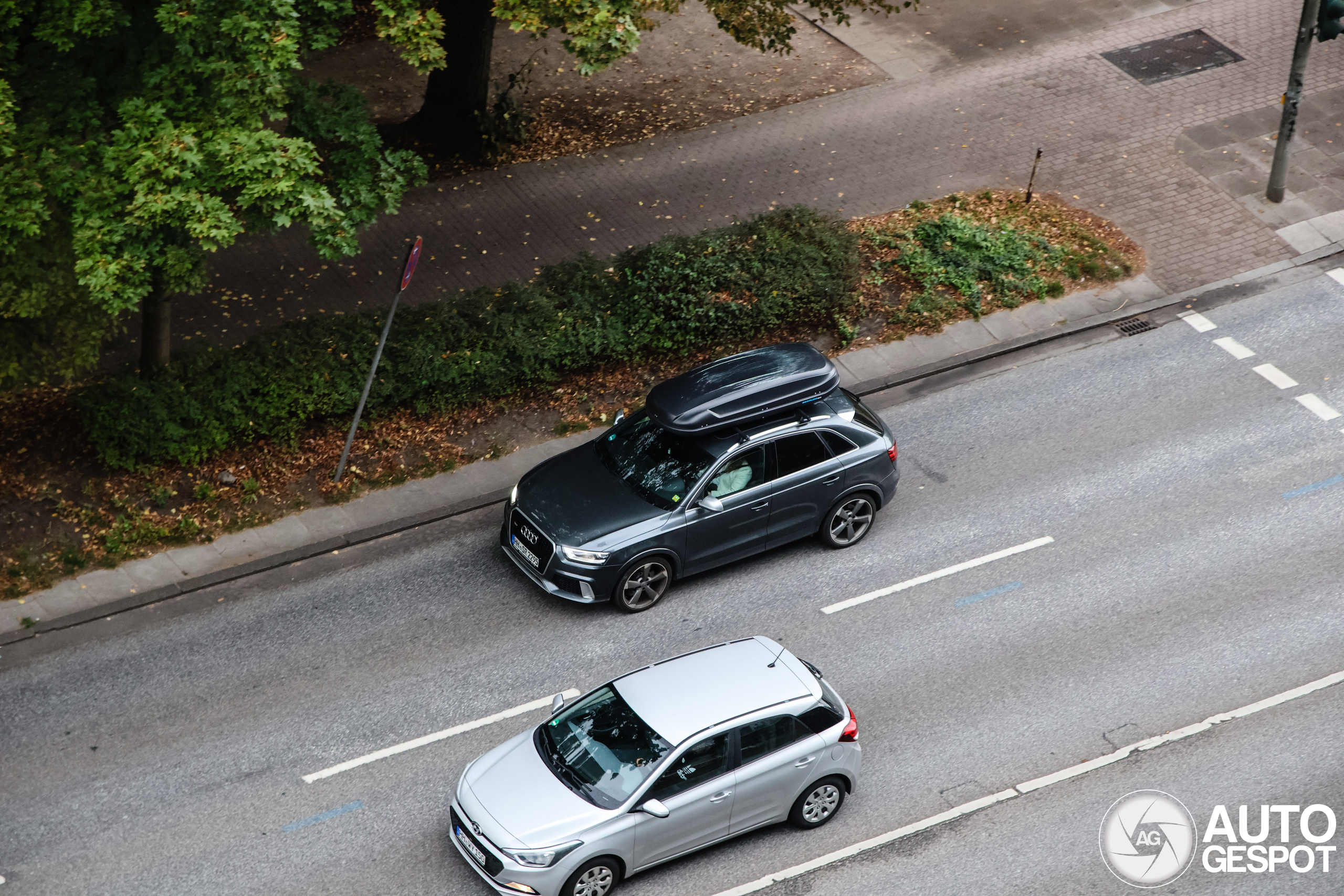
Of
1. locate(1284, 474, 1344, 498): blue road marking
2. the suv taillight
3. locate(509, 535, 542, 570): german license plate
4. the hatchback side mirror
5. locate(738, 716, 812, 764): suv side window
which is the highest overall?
locate(1284, 474, 1344, 498): blue road marking

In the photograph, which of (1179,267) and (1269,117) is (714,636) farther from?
(1269,117)

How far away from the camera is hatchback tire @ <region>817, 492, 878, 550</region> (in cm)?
1488

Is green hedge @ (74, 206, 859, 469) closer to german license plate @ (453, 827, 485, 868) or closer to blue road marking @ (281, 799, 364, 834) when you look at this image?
blue road marking @ (281, 799, 364, 834)

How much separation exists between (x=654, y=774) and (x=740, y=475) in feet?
13.4

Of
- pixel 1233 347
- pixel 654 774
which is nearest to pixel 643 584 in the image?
pixel 654 774

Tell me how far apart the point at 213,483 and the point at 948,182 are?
11.9 metres

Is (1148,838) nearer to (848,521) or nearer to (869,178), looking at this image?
(848,521)

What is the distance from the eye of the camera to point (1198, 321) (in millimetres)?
18797

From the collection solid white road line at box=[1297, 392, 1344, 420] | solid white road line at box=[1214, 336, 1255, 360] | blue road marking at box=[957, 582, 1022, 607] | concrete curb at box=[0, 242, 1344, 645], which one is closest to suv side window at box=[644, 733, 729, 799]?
blue road marking at box=[957, 582, 1022, 607]

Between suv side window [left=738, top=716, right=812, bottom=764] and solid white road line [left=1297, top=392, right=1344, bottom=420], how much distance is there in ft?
29.7

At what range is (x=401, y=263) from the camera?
19547 mm

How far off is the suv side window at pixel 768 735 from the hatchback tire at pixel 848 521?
3.70 m

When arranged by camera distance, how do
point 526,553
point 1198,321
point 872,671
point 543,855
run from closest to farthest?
point 543,855, point 872,671, point 526,553, point 1198,321

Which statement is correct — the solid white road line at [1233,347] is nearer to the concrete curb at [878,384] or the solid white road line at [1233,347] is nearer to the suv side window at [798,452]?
the concrete curb at [878,384]
